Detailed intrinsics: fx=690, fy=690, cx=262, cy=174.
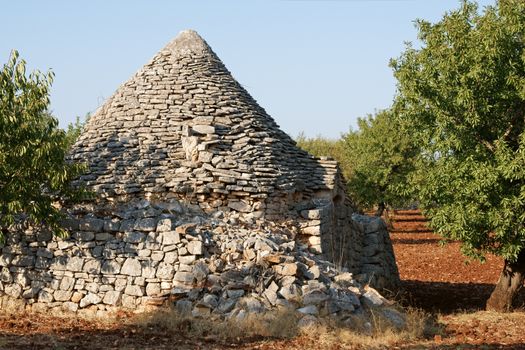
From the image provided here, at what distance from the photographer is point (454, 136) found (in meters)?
13.2

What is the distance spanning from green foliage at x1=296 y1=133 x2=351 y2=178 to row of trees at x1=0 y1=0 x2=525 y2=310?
23051 mm

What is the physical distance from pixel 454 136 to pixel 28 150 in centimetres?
775

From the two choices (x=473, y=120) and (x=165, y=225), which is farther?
(x=473, y=120)

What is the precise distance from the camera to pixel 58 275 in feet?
39.3

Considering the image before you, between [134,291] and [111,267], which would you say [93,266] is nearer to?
[111,267]

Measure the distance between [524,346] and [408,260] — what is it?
573 inches

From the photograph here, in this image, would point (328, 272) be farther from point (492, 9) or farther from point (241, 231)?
point (492, 9)

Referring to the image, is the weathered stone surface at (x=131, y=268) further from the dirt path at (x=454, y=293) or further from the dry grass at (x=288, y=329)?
the dirt path at (x=454, y=293)

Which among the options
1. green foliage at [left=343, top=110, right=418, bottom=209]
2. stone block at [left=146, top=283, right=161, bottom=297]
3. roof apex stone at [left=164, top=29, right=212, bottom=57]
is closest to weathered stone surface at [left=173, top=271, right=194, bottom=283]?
stone block at [left=146, top=283, right=161, bottom=297]

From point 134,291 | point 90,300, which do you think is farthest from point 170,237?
point 90,300

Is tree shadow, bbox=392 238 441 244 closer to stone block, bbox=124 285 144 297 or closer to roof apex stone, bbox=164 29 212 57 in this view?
roof apex stone, bbox=164 29 212 57

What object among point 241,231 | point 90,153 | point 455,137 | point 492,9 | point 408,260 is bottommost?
point 408,260

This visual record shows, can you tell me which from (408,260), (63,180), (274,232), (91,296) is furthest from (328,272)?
(408,260)

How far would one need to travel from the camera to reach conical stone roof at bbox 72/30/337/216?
12922 mm
